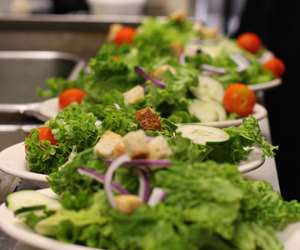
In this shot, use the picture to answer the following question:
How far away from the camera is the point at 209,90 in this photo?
7.91ft

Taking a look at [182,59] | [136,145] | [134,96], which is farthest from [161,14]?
[136,145]

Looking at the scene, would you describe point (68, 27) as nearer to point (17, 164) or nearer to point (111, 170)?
point (17, 164)

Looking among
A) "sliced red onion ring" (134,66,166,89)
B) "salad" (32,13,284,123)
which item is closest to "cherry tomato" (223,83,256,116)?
"salad" (32,13,284,123)

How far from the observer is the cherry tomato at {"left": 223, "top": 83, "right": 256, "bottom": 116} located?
232cm

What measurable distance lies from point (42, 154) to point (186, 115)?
597 millimetres

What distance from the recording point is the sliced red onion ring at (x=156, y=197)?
1.30 metres

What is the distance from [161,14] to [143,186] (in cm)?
411

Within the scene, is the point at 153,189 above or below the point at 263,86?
above

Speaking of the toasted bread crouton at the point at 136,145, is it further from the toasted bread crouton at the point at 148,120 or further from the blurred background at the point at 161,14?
the blurred background at the point at 161,14

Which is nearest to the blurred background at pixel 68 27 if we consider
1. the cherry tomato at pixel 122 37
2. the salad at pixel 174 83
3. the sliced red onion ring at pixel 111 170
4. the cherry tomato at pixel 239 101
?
the cherry tomato at pixel 122 37

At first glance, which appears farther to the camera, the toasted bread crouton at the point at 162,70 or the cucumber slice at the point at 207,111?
the toasted bread crouton at the point at 162,70

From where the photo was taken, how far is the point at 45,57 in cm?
392

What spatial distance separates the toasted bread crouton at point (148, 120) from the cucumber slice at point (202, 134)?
0.19 feet

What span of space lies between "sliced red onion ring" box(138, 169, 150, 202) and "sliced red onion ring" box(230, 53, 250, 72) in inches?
65.4
